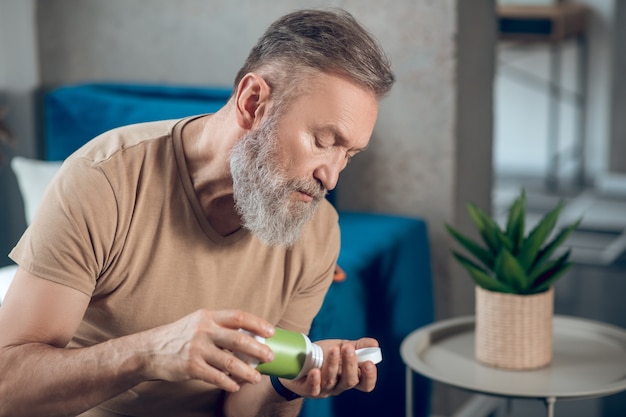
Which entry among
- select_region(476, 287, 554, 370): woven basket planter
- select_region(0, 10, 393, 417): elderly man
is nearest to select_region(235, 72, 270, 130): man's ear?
select_region(0, 10, 393, 417): elderly man

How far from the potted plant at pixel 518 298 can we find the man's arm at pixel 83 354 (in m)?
0.79

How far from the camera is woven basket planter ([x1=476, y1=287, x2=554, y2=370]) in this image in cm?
180

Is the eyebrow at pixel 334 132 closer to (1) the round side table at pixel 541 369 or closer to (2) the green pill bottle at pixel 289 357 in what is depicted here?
(2) the green pill bottle at pixel 289 357

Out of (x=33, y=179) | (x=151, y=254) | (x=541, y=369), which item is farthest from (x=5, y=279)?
(x=541, y=369)

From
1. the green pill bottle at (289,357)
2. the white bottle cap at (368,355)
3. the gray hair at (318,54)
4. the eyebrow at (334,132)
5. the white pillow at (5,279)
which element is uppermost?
the gray hair at (318,54)

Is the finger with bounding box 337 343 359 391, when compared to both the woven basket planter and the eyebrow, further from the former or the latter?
the woven basket planter

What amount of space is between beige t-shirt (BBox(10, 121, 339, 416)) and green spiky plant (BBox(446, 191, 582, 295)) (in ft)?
1.45

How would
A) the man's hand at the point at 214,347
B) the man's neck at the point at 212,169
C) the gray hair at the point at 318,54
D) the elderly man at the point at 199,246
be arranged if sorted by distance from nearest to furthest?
the man's hand at the point at 214,347, the elderly man at the point at 199,246, the gray hair at the point at 318,54, the man's neck at the point at 212,169

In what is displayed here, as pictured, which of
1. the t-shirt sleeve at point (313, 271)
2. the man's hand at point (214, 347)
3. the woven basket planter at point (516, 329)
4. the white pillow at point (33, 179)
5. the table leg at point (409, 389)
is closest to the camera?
the man's hand at point (214, 347)

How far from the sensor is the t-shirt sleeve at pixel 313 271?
58.0 inches

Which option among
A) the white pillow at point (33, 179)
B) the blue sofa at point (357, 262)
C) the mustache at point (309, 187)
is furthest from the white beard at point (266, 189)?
the white pillow at point (33, 179)

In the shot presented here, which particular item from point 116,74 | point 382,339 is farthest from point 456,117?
point 116,74

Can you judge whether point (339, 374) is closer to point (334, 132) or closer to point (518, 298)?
point (334, 132)

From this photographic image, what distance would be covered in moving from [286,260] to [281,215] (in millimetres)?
175
